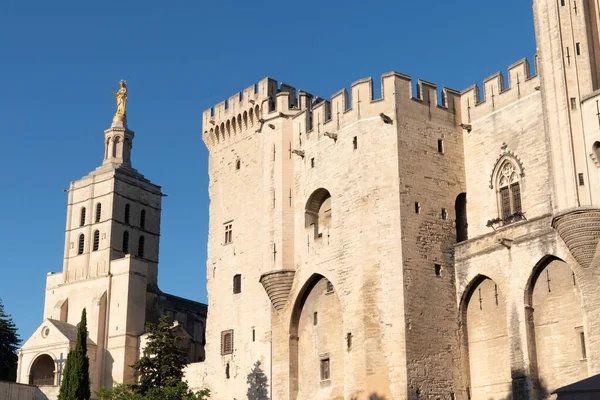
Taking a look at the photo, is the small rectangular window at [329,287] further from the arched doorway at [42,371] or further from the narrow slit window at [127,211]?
the narrow slit window at [127,211]

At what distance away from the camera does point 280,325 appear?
3675cm

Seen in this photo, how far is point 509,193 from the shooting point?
32.9 metres

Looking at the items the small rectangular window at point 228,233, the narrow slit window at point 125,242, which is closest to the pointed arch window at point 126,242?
the narrow slit window at point 125,242

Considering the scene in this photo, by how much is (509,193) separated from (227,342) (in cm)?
1468

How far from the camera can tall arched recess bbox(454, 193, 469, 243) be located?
34.4 meters

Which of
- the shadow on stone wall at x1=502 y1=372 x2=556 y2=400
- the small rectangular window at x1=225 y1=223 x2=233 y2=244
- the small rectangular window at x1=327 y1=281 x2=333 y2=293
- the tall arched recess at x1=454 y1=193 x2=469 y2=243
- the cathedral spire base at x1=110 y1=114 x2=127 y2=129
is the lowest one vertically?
the shadow on stone wall at x1=502 y1=372 x2=556 y2=400

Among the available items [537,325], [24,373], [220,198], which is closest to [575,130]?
[537,325]

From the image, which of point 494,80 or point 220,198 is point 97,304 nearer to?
point 220,198

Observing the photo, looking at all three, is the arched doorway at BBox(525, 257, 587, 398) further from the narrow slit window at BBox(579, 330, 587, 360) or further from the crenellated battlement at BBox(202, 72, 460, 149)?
the crenellated battlement at BBox(202, 72, 460, 149)

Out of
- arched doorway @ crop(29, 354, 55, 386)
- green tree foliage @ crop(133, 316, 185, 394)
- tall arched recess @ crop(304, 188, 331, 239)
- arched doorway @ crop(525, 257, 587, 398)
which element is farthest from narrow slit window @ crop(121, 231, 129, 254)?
arched doorway @ crop(525, 257, 587, 398)

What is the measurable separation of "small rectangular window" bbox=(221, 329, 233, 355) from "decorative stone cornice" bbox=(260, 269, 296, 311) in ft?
13.1

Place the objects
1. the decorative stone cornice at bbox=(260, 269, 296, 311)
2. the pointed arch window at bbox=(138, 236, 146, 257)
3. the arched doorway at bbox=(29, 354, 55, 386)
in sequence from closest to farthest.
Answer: the decorative stone cornice at bbox=(260, 269, 296, 311) < the arched doorway at bbox=(29, 354, 55, 386) < the pointed arch window at bbox=(138, 236, 146, 257)

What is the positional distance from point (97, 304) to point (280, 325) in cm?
1942

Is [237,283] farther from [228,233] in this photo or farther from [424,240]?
[424,240]
